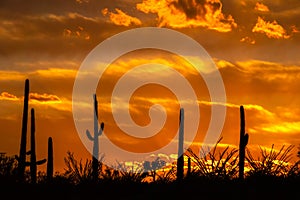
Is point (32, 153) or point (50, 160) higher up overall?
point (32, 153)

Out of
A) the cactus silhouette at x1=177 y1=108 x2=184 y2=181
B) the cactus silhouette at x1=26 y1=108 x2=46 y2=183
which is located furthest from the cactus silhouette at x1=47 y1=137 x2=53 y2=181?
the cactus silhouette at x1=177 y1=108 x2=184 y2=181

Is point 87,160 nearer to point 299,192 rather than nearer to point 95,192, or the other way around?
point 95,192

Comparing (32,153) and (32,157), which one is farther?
(32,153)

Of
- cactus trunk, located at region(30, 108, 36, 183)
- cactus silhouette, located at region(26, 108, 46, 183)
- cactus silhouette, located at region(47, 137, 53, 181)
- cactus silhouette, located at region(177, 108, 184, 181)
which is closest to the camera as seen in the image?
cactus silhouette, located at region(177, 108, 184, 181)

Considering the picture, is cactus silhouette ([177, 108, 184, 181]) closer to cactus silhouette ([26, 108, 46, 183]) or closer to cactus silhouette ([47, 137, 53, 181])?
cactus silhouette ([47, 137, 53, 181])

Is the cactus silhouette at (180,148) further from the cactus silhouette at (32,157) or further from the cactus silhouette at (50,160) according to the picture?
the cactus silhouette at (32,157)

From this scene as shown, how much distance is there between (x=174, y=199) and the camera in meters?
23.4

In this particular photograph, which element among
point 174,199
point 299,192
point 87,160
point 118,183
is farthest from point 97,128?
point 299,192

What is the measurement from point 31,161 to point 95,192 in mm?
7683

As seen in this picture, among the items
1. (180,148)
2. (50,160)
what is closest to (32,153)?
(50,160)

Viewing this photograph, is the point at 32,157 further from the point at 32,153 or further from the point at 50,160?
the point at 50,160

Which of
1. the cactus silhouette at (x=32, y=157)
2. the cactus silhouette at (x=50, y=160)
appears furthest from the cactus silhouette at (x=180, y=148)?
the cactus silhouette at (x=32, y=157)

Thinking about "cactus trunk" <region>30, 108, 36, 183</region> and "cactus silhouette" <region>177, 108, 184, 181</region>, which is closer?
"cactus silhouette" <region>177, 108, 184, 181</region>

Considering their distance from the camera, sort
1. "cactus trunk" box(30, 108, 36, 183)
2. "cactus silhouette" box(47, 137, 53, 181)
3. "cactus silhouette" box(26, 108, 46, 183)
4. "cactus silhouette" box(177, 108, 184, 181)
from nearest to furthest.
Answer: "cactus silhouette" box(177, 108, 184, 181) < "cactus silhouette" box(47, 137, 53, 181) < "cactus trunk" box(30, 108, 36, 183) < "cactus silhouette" box(26, 108, 46, 183)
